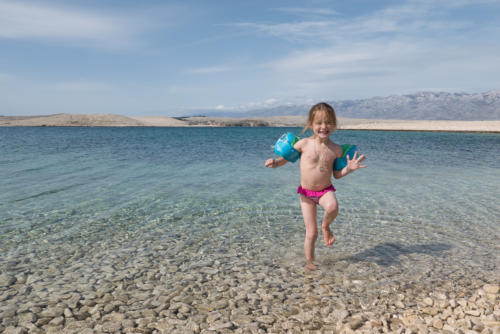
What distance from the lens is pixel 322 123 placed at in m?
4.98

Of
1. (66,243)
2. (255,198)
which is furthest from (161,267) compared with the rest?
(255,198)

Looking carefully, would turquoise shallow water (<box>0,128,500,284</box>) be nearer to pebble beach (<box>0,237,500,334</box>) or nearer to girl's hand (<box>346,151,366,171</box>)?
pebble beach (<box>0,237,500,334</box>)

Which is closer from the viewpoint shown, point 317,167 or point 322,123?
point 322,123

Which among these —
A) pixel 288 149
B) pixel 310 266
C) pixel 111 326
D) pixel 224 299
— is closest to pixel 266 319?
pixel 224 299

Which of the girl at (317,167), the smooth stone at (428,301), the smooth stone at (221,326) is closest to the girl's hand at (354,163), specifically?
the girl at (317,167)

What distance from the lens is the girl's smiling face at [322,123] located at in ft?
16.2

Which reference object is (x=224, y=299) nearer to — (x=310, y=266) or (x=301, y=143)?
(x=310, y=266)

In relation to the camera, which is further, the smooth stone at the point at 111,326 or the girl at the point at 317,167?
the girl at the point at 317,167

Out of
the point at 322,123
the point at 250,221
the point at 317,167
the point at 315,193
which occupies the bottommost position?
the point at 250,221

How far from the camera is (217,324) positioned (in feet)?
13.5

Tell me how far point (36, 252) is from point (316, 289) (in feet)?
17.2

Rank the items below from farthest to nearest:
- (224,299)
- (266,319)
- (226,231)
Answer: (226,231) < (224,299) < (266,319)

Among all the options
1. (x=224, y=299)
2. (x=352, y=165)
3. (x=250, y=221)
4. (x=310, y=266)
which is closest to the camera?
(x=224, y=299)

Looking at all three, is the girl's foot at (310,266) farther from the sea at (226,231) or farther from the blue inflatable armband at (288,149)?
the blue inflatable armband at (288,149)
